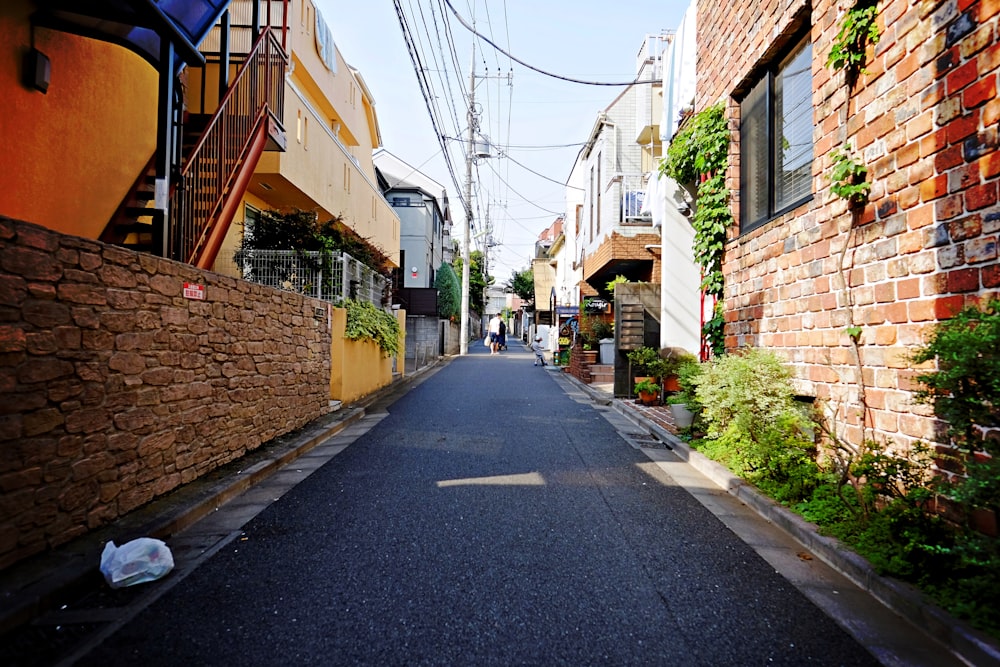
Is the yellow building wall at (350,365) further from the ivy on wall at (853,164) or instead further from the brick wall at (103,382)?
the ivy on wall at (853,164)

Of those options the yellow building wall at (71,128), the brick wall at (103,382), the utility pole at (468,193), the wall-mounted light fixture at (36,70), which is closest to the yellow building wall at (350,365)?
the yellow building wall at (71,128)

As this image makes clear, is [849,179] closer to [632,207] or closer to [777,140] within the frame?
[777,140]

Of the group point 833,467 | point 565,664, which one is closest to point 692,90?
point 833,467

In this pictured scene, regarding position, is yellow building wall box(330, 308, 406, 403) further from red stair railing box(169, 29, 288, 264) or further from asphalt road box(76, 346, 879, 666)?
asphalt road box(76, 346, 879, 666)

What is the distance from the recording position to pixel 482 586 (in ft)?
10.2

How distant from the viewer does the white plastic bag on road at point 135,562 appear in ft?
10.0

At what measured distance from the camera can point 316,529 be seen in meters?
4.05

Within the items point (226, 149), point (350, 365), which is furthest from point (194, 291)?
point (350, 365)

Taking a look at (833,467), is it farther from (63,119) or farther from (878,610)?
(63,119)

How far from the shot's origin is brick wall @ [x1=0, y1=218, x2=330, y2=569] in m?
3.03

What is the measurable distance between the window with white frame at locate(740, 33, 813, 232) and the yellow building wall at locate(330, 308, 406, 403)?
21.6 feet

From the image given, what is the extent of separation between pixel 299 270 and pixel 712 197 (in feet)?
22.4

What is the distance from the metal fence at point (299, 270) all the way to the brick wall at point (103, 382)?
162 inches

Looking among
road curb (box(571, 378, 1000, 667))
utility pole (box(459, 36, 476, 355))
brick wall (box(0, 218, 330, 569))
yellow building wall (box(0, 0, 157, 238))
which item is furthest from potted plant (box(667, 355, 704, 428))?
utility pole (box(459, 36, 476, 355))
